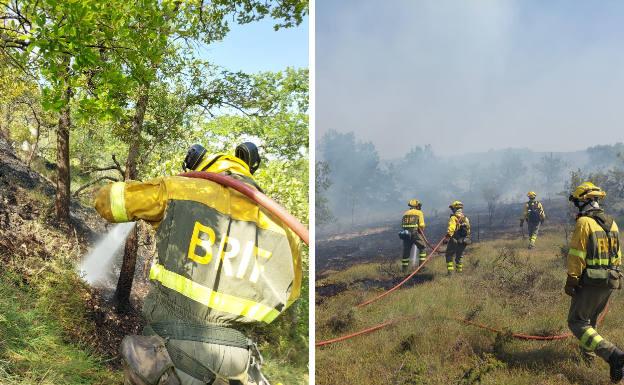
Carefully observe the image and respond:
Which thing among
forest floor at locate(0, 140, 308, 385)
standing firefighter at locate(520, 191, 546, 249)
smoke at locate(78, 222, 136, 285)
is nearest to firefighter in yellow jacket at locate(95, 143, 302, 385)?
forest floor at locate(0, 140, 308, 385)

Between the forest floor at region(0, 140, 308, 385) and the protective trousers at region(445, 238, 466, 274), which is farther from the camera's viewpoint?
the protective trousers at region(445, 238, 466, 274)

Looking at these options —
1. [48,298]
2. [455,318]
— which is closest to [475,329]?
[455,318]

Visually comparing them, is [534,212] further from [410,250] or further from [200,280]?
[200,280]

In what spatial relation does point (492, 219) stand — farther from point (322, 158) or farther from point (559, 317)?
point (322, 158)

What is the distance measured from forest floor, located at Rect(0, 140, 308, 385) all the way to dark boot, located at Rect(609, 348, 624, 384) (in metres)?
4.16

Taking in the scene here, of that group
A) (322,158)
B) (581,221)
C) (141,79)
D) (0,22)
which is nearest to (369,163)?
(322,158)

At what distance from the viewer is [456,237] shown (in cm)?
471

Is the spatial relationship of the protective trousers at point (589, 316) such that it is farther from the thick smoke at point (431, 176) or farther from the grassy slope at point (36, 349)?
the grassy slope at point (36, 349)

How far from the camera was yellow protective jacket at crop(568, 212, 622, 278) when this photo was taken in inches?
146

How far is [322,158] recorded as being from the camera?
17.9 ft

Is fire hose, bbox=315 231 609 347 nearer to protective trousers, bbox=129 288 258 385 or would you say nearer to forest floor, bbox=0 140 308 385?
forest floor, bbox=0 140 308 385

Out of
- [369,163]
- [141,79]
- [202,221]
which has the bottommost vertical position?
[202,221]

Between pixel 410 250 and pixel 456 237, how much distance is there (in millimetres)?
537

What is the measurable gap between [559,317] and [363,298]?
180 centimetres
